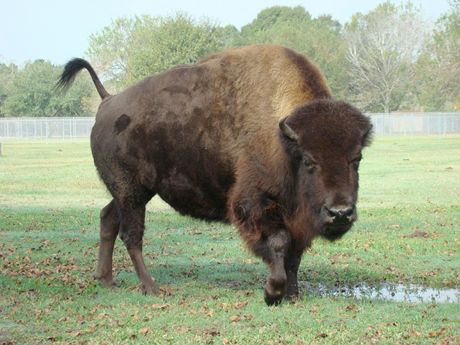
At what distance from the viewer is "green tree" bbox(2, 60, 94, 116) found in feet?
318

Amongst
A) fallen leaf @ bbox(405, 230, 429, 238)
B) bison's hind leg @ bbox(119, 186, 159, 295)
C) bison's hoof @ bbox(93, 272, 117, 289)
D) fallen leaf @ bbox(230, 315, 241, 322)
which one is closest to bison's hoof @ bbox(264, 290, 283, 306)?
fallen leaf @ bbox(230, 315, 241, 322)

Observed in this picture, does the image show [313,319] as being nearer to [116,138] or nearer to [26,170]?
[116,138]

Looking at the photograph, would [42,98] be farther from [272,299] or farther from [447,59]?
[272,299]

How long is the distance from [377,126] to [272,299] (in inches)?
2685

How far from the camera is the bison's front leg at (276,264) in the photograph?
8.48 meters

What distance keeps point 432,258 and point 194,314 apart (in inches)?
197

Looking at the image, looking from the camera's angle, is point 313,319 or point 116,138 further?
point 116,138

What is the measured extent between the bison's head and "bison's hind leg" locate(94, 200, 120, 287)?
2.87 metres

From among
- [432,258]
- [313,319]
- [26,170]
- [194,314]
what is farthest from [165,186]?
[26,170]

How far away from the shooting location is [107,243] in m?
10.3

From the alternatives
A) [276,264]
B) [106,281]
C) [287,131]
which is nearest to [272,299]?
[276,264]

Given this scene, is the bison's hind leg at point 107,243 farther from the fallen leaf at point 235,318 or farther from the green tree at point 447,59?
the green tree at point 447,59

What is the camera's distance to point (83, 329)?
7.55 meters

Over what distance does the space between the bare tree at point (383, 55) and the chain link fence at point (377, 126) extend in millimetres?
13112
